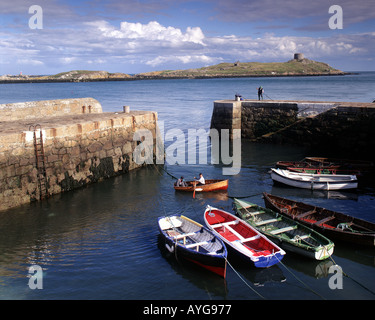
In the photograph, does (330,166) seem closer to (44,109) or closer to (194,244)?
(194,244)

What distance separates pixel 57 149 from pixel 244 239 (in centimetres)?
1041

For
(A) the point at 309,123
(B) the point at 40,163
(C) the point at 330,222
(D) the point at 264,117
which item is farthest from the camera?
(D) the point at 264,117

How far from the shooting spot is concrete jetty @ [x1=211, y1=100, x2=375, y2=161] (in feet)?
83.8

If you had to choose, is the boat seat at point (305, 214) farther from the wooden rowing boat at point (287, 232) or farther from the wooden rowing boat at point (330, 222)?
the wooden rowing boat at point (287, 232)

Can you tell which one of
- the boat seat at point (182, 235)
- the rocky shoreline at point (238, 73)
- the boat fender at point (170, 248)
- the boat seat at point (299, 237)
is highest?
the rocky shoreline at point (238, 73)

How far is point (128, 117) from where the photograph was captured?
72.9 ft

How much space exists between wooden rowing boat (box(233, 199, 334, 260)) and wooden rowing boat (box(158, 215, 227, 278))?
6.87 ft

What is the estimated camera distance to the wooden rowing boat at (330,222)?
12.2 m

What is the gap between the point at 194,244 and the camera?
1131cm

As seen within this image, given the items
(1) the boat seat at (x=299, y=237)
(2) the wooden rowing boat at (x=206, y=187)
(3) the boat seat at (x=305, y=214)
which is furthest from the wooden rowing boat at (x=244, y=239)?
(2) the wooden rowing boat at (x=206, y=187)

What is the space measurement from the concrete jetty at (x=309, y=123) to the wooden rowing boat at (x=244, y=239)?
612 inches

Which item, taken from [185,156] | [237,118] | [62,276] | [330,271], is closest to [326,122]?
[237,118]

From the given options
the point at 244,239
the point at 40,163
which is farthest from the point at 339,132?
the point at 40,163

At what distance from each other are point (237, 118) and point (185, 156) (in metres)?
7.14
